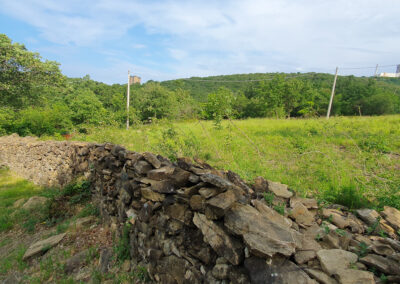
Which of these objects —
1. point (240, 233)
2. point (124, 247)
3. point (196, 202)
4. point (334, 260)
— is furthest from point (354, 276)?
point (124, 247)

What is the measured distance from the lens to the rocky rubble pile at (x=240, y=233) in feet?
4.62

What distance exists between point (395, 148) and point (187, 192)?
7.07 metres

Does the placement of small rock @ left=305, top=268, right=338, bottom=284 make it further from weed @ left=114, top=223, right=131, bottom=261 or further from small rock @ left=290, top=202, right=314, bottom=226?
weed @ left=114, top=223, right=131, bottom=261

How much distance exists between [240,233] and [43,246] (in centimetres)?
407

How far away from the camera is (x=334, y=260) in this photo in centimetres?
142

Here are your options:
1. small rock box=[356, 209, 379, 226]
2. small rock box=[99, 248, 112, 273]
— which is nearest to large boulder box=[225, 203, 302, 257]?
small rock box=[356, 209, 379, 226]

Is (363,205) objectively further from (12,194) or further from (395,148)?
(12,194)

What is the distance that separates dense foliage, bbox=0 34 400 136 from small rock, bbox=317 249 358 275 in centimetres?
349

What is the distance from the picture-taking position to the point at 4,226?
5105 mm

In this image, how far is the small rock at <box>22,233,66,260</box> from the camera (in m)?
3.66

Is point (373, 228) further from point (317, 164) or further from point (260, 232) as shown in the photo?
point (317, 164)

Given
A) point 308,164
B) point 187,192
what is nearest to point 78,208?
point 187,192

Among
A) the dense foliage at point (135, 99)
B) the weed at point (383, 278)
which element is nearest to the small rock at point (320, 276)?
the weed at point (383, 278)

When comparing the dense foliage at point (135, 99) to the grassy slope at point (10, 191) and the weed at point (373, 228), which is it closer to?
the weed at point (373, 228)
